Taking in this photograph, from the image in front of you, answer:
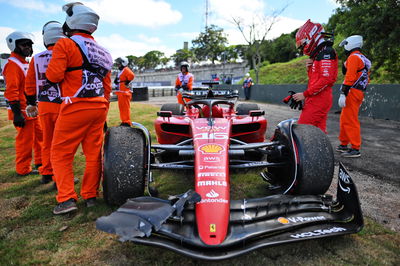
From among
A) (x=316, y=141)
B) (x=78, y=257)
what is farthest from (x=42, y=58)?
(x=316, y=141)

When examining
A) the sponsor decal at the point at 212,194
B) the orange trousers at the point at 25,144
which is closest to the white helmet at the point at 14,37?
the orange trousers at the point at 25,144

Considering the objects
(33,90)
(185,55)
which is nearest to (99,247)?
(33,90)

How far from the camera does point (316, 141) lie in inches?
112

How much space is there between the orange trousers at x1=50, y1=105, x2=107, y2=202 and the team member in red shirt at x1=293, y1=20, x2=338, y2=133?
275 centimetres

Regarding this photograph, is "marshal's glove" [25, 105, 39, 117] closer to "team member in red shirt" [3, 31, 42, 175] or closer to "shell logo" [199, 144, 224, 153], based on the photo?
"team member in red shirt" [3, 31, 42, 175]

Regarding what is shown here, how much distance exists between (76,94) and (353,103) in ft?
15.1

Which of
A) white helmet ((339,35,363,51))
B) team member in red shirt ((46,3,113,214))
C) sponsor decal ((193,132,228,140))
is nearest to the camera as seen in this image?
team member in red shirt ((46,3,113,214))

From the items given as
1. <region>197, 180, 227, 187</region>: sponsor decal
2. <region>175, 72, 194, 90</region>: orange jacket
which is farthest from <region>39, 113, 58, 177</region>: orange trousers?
<region>175, 72, 194, 90</region>: orange jacket

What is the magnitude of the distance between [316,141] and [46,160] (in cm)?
348

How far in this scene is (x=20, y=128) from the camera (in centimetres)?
414

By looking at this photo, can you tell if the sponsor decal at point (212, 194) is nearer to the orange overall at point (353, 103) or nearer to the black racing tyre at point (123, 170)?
the black racing tyre at point (123, 170)

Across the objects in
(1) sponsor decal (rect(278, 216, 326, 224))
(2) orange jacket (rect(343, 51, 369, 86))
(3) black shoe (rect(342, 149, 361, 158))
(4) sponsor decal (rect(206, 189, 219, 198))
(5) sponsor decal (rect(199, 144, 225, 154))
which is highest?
(2) orange jacket (rect(343, 51, 369, 86))

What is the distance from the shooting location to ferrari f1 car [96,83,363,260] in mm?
1888

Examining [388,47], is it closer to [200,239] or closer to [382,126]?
[382,126]
